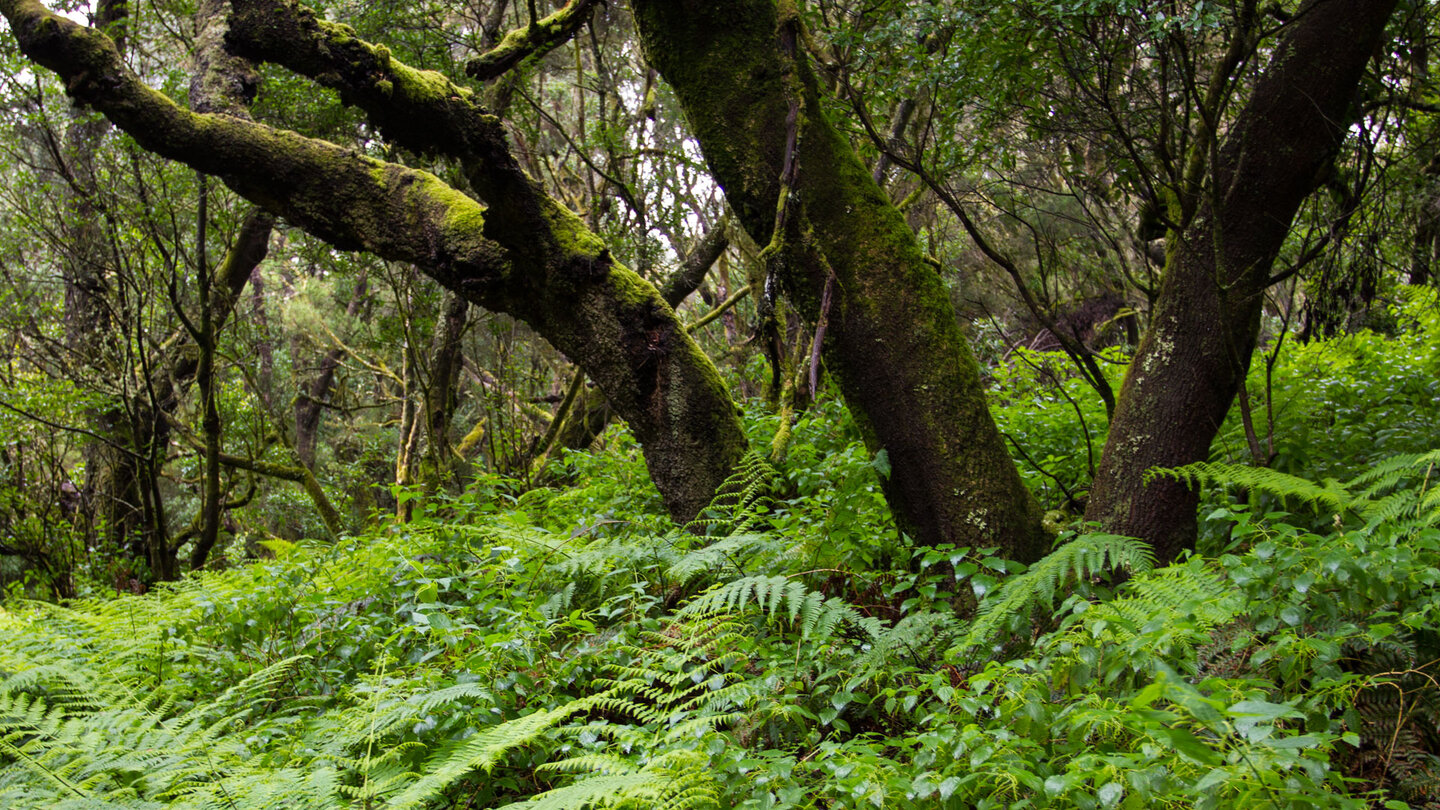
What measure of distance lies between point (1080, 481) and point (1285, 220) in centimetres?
143

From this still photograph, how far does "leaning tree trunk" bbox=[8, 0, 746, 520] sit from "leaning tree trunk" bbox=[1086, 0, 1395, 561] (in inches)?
72.7

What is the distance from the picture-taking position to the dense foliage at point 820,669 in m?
1.78

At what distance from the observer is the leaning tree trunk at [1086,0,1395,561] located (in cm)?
289

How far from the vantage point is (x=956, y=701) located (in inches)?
80.2

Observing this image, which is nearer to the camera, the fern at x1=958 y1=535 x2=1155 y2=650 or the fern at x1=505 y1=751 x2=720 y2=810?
the fern at x1=505 y1=751 x2=720 y2=810

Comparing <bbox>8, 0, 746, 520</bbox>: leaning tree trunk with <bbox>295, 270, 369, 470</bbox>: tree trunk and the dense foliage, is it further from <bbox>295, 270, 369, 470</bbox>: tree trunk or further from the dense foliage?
<bbox>295, 270, 369, 470</bbox>: tree trunk

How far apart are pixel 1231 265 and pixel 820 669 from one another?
2098 mm

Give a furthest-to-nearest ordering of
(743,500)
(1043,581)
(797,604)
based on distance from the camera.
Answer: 1. (743,500)
2. (797,604)
3. (1043,581)

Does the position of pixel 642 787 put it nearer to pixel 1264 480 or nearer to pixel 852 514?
pixel 852 514

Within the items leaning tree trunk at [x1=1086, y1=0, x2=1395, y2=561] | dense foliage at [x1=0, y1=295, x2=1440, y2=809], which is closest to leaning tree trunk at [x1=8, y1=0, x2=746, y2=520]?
dense foliage at [x1=0, y1=295, x2=1440, y2=809]

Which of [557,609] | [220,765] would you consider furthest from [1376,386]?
[220,765]

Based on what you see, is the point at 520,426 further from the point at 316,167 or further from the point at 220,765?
the point at 220,765

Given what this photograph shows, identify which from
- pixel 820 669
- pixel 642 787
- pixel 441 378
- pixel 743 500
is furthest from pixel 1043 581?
pixel 441 378

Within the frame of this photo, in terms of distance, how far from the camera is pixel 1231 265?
297 cm
